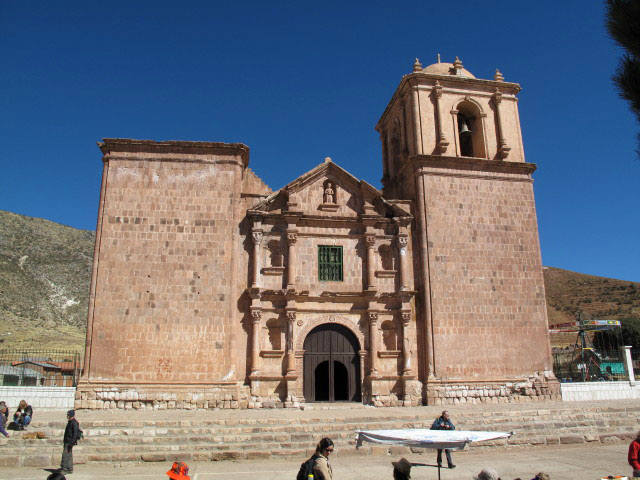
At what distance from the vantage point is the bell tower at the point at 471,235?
1830 cm

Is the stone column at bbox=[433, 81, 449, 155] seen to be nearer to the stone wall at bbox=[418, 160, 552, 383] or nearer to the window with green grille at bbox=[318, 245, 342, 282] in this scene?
the stone wall at bbox=[418, 160, 552, 383]

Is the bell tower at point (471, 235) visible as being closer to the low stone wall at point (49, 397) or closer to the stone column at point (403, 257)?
the stone column at point (403, 257)

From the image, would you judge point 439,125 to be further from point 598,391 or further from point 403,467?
point 403,467

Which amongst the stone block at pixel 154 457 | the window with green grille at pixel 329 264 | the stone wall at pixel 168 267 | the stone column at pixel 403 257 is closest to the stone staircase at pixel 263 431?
the stone block at pixel 154 457

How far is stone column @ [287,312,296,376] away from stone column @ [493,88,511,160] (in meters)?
10.7

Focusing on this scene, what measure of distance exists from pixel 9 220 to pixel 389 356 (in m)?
73.8

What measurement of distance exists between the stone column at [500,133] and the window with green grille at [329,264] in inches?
309

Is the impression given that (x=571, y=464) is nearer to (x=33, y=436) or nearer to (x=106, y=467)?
(x=106, y=467)

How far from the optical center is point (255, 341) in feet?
56.9

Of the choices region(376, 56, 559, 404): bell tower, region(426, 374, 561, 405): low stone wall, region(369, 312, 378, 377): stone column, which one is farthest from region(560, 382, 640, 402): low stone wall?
region(369, 312, 378, 377): stone column

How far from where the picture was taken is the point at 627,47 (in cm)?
595

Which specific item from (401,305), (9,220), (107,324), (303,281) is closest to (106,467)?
(107,324)

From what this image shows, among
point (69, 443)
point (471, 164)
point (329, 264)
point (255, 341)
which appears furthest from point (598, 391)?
point (69, 443)

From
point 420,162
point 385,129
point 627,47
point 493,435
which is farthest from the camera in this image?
point 385,129
